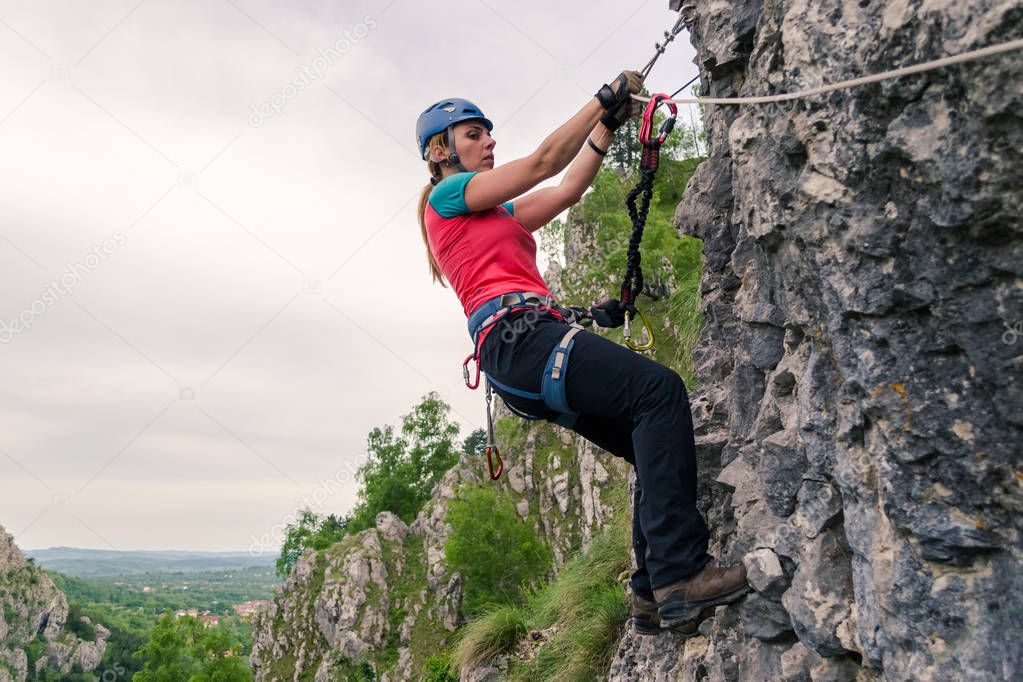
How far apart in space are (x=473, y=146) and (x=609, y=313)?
4.37ft

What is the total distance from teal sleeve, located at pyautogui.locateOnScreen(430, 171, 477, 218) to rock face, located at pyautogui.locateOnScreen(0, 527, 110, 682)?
101403mm

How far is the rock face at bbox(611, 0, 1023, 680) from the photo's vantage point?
2.26 meters

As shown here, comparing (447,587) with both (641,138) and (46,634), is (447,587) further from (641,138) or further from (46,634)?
(46,634)

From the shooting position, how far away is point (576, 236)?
52.2 m

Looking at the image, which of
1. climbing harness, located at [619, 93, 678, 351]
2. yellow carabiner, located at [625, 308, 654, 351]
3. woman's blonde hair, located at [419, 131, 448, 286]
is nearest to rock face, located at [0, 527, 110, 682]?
woman's blonde hair, located at [419, 131, 448, 286]

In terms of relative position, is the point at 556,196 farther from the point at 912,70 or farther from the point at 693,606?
the point at 693,606

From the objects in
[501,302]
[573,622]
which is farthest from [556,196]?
[573,622]

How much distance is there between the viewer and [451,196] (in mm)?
3920

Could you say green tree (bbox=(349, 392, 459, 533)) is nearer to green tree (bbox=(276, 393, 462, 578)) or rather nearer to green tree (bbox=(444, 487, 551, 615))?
green tree (bbox=(276, 393, 462, 578))

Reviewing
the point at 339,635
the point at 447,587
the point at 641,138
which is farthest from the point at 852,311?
the point at 339,635

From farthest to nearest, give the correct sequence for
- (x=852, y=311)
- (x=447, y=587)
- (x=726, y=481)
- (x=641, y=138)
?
1. (x=447, y=587)
2. (x=726, y=481)
3. (x=641, y=138)
4. (x=852, y=311)

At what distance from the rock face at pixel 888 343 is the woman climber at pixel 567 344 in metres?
0.39

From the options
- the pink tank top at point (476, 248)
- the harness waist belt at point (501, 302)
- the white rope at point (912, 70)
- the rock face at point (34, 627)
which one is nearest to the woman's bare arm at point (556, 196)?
the pink tank top at point (476, 248)

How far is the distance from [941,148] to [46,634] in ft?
400
